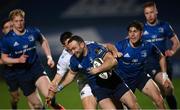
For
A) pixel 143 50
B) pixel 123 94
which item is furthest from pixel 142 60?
pixel 123 94

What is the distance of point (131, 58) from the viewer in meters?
8.34

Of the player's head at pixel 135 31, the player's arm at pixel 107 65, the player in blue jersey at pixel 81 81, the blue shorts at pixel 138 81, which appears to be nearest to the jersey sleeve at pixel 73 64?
the player in blue jersey at pixel 81 81

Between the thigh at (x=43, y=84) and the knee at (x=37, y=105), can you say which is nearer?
the thigh at (x=43, y=84)

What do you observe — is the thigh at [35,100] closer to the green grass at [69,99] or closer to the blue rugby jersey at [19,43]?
the blue rugby jersey at [19,43]

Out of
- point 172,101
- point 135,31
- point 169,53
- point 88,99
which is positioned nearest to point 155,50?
point 169,53

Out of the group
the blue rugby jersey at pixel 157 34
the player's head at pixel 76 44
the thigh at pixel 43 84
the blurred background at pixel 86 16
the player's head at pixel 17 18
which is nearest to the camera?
the player's head at pixel 76 44

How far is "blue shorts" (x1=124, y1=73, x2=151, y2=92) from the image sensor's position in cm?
840

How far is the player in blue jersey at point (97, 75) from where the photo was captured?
7395 millimetres

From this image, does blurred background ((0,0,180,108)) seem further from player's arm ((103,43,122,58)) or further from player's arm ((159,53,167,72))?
player's arm ((103,43,122,58))

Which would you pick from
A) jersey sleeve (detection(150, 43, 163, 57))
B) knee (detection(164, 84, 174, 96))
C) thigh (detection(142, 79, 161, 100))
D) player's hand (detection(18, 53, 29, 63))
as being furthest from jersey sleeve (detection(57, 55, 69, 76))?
knee (detection(164, 84, 174, 96))

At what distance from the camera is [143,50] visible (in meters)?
8.36

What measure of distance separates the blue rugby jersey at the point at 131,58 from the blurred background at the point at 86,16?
5574 millimetres

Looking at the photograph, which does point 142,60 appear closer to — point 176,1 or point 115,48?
point 115,48

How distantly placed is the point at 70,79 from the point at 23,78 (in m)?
1.42
